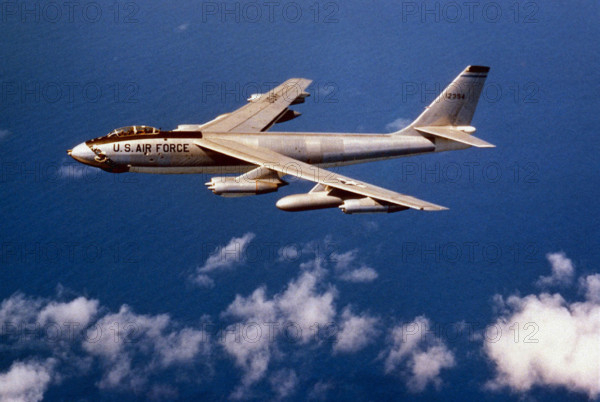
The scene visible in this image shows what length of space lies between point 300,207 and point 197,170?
9.05 metres

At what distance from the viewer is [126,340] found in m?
120

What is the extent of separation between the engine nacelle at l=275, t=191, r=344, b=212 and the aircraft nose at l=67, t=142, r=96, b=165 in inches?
507

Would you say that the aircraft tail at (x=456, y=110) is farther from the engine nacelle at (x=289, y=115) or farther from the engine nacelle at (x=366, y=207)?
the engine nacelle at (x=366, y=207)

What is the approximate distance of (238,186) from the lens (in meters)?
31.1

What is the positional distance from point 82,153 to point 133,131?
3.46 metres

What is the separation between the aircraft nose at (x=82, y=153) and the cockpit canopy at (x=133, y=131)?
5.32 feet

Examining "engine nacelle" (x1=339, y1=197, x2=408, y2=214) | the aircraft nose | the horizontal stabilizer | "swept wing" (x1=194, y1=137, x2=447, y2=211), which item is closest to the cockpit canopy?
the aircraft nose

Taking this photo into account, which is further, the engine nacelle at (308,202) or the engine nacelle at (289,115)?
the engine nacelle at (289,115)

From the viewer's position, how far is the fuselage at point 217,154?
32688 millimetres

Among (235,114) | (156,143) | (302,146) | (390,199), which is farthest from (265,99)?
(390,199)

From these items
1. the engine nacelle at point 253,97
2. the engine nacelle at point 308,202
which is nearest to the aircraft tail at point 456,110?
the engine nacelle at point 308,202

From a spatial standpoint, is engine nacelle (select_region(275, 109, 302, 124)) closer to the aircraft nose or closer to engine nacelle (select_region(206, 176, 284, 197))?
engine nacelle (select_region(206, 176, 284, 197))

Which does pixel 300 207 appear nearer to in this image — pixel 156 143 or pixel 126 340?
pixel 156 143

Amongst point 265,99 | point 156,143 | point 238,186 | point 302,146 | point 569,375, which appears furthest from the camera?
point 569,375
